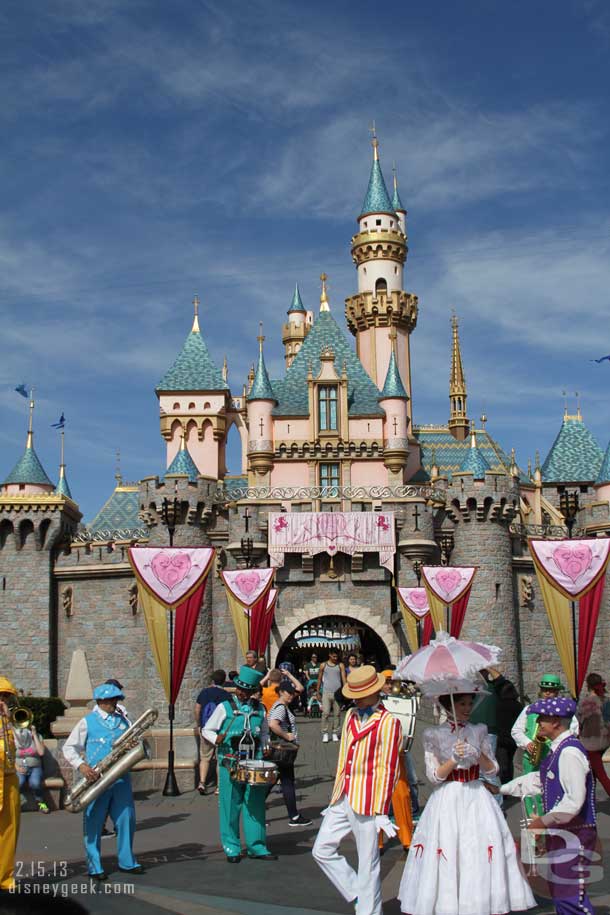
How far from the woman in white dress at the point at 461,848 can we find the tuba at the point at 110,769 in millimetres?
2601

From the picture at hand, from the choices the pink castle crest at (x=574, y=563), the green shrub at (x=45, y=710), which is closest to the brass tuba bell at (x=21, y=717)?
the pink castle crest at (x=574, y=563)

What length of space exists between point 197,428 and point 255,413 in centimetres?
366

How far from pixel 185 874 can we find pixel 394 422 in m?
25.9

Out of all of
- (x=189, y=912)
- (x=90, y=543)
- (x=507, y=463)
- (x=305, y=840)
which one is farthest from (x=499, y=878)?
(x=507, y=463)

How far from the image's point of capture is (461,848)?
18.0ft

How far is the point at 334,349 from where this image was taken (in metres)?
34.9

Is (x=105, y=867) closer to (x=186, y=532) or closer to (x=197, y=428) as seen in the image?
(x=186, y=532)

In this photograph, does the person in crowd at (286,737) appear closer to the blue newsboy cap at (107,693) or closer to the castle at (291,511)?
the blue newsboy cap at (107,693)

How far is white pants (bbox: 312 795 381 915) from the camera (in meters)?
5.97

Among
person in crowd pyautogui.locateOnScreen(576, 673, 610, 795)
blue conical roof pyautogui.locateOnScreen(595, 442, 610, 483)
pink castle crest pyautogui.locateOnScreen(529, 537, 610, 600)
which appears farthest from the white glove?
blue conical roof pyautogui.locateOnScreen(595, 442, 610, 483)

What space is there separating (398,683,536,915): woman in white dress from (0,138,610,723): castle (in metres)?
21.5

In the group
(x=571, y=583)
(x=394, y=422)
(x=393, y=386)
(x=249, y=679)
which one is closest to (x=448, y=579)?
(x=571, y=583)

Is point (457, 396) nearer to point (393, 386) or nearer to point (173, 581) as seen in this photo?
point (393, 386)

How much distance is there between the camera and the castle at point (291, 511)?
29188 millimetres
